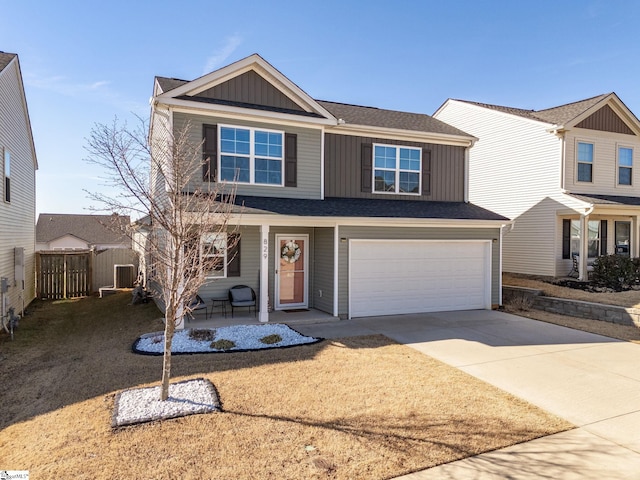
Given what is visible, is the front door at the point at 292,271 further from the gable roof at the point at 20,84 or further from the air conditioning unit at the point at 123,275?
the gable roof at the point at 20,84

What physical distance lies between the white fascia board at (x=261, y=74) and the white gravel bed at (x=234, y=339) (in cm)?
565

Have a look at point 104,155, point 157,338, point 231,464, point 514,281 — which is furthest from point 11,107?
point 514,281

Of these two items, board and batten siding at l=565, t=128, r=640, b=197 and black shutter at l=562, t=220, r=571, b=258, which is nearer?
board and batten siding at l=565, t=128, r=640, b=197

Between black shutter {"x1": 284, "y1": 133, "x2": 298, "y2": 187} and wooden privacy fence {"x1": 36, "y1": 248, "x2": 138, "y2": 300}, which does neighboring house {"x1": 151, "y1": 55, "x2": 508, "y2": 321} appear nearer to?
Answer: black shutter {"x1": 284, "y1": 133, "x2": 298, "y2": 187}

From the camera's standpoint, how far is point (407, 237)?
36.5 ft

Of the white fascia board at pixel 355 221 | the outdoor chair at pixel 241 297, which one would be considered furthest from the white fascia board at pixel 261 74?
the outdoor chair at pixel 241 297

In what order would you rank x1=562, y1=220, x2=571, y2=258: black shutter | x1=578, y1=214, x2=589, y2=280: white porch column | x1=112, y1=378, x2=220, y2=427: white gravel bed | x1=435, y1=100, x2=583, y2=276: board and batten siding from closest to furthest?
x1=112, y1=378, x2=220, y2=427: white gravel bed
x1=578, y1=214, x2=589, y2=280: white porch column
x1=435, y1=100, x2=583, y2=276: board and batten siding
x1=562, y1=220, x2=571, y2=258: black shutter

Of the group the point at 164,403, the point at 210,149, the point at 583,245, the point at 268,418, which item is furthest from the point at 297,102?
the point at 583,245

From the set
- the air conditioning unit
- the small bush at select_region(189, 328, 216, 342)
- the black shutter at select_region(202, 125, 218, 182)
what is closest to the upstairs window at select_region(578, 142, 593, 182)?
the black shutter at select_region(202, 125, 218, 182)

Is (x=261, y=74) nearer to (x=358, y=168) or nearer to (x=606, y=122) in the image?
(x=358, y=168)

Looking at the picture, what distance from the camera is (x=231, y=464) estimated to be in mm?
3709

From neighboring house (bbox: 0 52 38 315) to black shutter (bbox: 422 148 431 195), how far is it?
1143cm

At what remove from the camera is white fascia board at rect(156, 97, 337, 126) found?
9538 mm

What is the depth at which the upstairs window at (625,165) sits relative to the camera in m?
16.3
